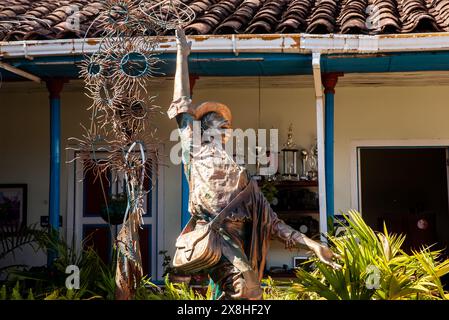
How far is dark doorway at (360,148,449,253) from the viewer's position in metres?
12.2

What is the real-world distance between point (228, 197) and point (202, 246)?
372 mm

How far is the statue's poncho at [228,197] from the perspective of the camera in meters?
4.69

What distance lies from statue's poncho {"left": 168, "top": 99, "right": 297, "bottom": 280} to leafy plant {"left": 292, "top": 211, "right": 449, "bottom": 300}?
2.45 feet

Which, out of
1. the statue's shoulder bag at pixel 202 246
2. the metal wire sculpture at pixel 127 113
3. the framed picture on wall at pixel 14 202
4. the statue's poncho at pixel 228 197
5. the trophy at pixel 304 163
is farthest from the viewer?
the framed picture on wall at pixel 14 202

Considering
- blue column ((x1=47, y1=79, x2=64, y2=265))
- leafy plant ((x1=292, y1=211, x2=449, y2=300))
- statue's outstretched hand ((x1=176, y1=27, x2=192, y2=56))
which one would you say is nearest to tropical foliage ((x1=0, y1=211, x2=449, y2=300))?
leafy plant ((x1=292, y1=211, x2=449, y2=300))

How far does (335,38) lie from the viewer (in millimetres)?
6750

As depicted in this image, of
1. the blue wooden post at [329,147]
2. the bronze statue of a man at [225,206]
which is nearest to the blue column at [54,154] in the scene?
the blue wooden post at [329,147]

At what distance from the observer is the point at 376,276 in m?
5.40

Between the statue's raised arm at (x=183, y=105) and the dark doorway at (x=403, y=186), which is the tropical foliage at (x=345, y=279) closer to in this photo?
the statue's raised arm at (x=183, y=105)

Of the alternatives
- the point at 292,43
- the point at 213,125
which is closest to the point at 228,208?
the point at 213,125

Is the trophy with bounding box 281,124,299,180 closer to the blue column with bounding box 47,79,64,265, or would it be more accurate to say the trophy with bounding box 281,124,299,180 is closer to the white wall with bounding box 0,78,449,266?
the white wall with bounding box 0,78,449,266

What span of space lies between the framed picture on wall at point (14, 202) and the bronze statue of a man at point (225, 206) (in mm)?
4770
